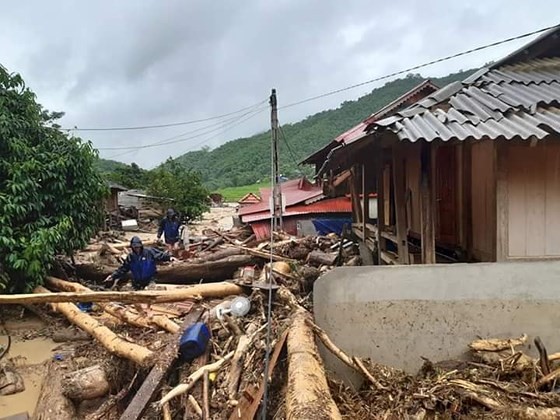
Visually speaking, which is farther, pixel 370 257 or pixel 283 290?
pixel 370 257

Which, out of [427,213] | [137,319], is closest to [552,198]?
[427,213]

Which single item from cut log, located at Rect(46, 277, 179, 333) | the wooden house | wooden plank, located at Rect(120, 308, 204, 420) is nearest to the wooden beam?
the wooden house

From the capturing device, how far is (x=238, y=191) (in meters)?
A: 54.2

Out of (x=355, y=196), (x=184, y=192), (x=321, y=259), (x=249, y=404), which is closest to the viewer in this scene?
(x=249, y=404)

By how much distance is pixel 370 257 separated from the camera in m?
9.54

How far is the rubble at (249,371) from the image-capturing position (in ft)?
12.8

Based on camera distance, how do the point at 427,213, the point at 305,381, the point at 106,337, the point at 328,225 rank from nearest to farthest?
the point at 305,381 < the point at 427,213 < the point at 106,337 < the point at 328,225

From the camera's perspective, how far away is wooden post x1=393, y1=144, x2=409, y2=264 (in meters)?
6.57

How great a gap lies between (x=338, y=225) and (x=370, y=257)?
914 cm

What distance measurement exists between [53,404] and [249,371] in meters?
2.51

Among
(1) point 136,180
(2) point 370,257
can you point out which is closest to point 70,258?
(2) point 370,257

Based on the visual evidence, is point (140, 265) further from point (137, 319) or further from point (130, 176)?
point (130, 176)

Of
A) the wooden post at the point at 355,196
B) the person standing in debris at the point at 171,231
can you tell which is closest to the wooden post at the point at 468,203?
the wooden post at the point at 355,196

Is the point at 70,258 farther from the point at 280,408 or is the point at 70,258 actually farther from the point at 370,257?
the point at 280,408
